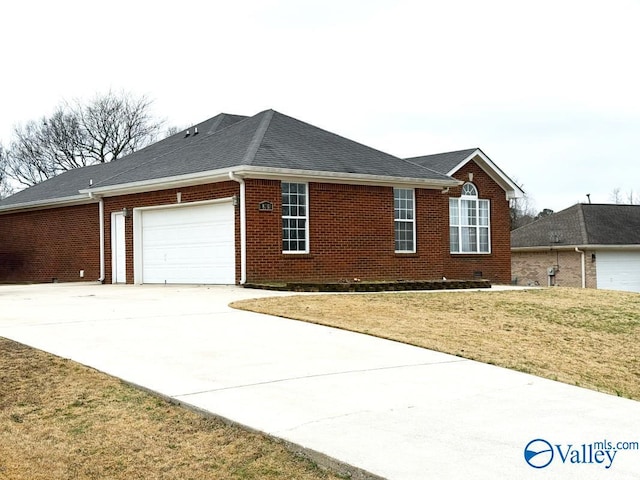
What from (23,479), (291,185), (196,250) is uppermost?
(291,185)

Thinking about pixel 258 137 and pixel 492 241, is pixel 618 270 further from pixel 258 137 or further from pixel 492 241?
pixel 258 137

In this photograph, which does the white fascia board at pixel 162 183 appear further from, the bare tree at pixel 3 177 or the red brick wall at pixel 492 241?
the bare tree at pixel 3 177

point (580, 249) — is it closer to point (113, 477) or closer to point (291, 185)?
point (291, 185)

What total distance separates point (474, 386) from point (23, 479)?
436cm

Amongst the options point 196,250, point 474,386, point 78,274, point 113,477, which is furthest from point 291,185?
point 113,477

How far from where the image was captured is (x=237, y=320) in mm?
11836

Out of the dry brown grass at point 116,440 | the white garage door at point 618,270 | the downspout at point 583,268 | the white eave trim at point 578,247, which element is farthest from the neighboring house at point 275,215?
the dry brown grass at point 116,440

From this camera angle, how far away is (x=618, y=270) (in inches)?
1383

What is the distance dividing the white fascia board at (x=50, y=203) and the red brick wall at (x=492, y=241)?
1207 cm

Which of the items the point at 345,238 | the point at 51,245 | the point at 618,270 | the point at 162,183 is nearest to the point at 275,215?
the point at 345,238

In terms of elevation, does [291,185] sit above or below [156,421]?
above

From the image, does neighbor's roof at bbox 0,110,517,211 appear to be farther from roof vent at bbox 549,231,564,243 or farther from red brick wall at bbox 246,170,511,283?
roof vent at bbox 549,231,564,243

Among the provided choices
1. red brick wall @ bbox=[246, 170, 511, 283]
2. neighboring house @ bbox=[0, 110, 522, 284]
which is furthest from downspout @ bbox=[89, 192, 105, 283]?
red brick wall @ bbox=[246, 170, 511, 283]

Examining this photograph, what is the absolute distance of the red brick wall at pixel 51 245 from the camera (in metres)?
24.9
